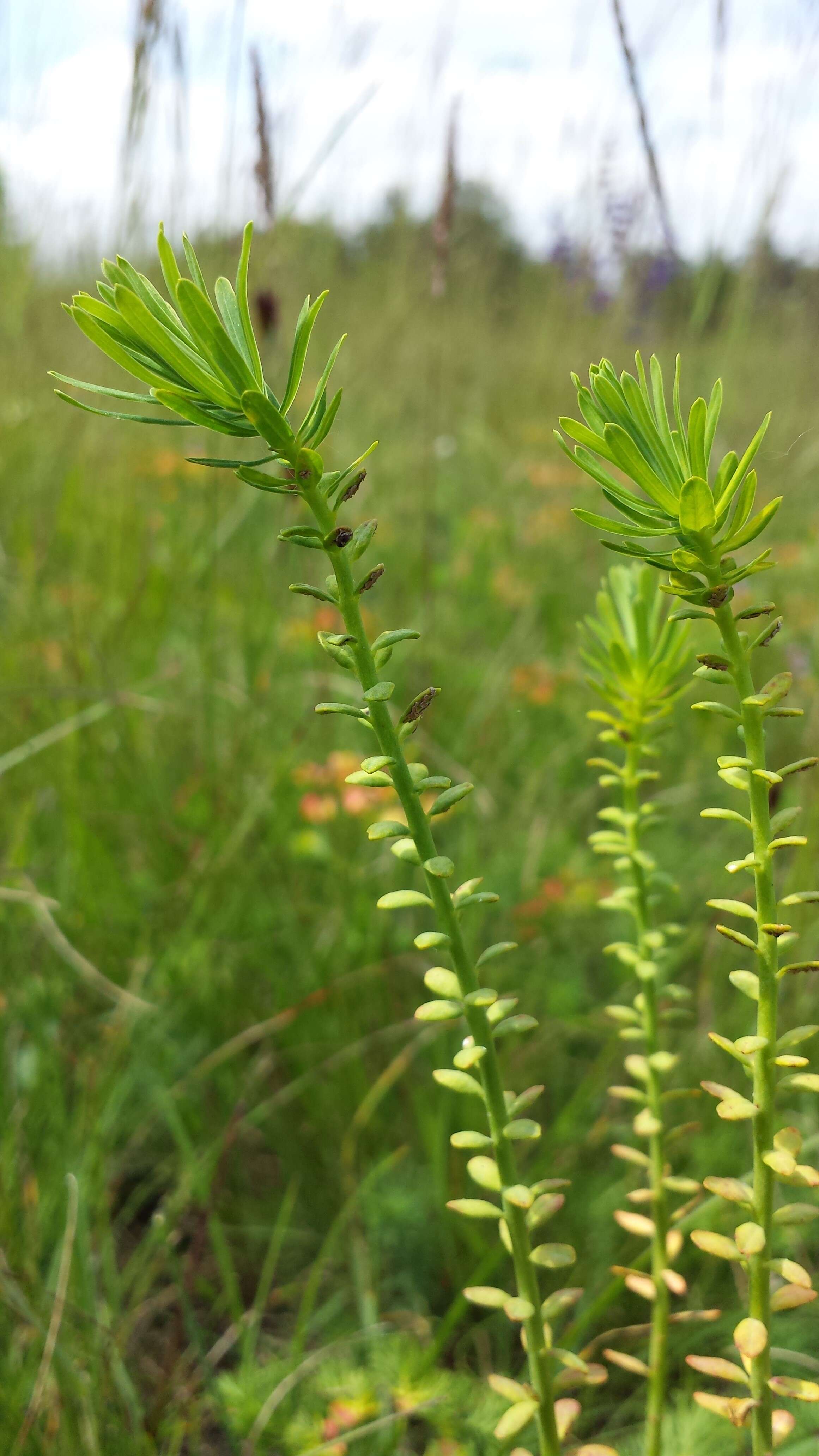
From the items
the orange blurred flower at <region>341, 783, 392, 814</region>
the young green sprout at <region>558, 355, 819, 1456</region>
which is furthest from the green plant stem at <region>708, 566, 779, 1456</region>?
Answer: the orange blurred flower at <region>341, 783, 392, 814</region>

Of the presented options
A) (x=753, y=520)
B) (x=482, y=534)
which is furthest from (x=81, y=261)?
(x=753, y=520)

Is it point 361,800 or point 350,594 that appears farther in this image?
point 361,800

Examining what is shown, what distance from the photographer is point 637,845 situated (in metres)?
0.62

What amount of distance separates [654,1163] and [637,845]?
21 centimetres

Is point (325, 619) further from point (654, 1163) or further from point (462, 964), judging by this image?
point (462, 964)

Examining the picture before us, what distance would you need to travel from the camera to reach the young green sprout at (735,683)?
36 cm

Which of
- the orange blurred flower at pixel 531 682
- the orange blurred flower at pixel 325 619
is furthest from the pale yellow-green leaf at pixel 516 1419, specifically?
the orange blurred flower at pixel 325 619

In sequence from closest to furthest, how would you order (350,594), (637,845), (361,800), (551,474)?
(350,594) → (637,845) → (361,800) → (551,474)

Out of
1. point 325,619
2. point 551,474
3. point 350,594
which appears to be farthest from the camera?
point 551,474

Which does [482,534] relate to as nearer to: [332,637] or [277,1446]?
[277,1446]

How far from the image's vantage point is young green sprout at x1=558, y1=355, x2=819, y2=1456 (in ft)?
1.17

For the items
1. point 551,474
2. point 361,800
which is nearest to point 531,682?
point 361,800

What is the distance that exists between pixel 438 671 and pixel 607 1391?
151cm

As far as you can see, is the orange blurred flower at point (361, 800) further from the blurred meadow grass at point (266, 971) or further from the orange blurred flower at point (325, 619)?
the orange blurred flower at point (325, 619)
